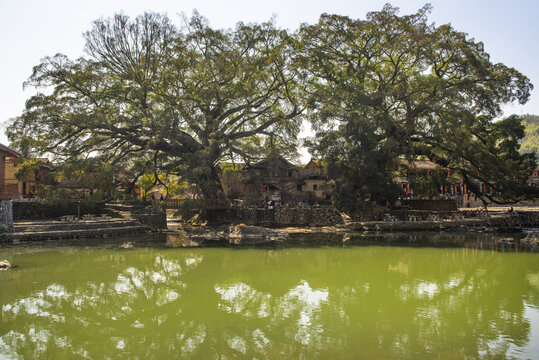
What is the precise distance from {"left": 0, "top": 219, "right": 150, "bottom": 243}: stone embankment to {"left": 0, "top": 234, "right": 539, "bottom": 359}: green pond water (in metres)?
3.62

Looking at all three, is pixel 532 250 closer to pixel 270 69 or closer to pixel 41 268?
pixel 270 69

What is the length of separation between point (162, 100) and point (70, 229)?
9.92m

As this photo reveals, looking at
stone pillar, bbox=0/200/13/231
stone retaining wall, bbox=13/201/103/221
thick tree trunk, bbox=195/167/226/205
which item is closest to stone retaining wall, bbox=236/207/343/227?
thick tree trunk, bbox=195/167/226/205

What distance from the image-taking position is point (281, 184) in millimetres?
37000

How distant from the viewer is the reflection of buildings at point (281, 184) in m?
36.4

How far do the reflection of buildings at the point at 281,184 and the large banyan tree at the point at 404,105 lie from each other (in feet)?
23.1

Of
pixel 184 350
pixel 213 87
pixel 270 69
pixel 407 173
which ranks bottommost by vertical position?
pixel 184 350

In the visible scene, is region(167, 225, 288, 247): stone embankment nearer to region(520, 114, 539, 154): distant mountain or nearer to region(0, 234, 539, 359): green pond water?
region(0, 234, 539, 359): green pond water

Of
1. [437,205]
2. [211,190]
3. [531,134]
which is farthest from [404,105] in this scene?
[531,134]

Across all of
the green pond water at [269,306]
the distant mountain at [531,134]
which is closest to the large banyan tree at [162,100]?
the green pond water at [269,306]

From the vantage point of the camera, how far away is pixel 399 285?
1284cm

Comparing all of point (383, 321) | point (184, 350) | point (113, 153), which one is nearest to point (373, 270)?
point (383, 321)

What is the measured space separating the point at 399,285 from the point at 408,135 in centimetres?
1821

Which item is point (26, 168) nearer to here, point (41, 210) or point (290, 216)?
point (41, 210)
